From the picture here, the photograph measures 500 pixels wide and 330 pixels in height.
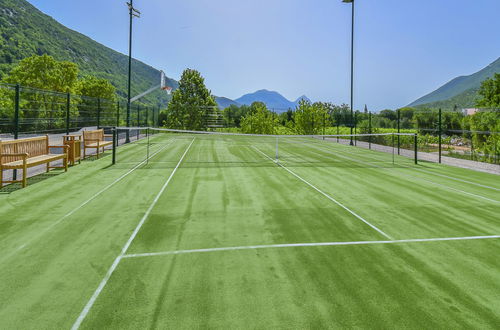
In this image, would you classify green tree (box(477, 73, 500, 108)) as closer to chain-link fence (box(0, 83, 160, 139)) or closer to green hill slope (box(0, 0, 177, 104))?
chain-link fence (box(0, 83, 160, 139))

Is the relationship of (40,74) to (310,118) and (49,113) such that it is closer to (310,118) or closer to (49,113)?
(49,113)

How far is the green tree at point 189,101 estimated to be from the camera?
60.9 meters

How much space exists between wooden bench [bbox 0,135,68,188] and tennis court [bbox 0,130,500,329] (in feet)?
2.71

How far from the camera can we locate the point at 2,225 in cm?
647

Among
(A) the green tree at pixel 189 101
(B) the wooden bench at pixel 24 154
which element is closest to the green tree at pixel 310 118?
(A) the green tree at pixel 189 101

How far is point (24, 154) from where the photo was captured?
376 inches

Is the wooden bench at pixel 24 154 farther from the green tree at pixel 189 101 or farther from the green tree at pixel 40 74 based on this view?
the green tree at pixel 189 101

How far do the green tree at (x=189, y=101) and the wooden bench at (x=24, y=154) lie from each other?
4755 cm

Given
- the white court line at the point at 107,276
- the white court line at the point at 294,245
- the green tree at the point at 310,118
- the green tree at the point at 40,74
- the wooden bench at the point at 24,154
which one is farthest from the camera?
the green tree at the point at 40,74

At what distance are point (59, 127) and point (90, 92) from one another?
46322 mm

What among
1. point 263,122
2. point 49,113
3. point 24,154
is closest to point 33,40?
point 263,122

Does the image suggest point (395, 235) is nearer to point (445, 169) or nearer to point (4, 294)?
point (4, 294)

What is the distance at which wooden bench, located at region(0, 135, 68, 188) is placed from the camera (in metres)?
9.52

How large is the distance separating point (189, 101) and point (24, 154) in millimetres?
54582
